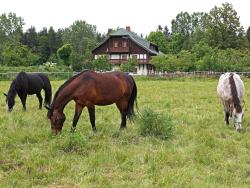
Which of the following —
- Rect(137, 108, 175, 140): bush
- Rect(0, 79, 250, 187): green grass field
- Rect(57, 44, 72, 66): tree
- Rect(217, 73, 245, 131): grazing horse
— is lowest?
Rect(0, 79, 250, 187): green grass field

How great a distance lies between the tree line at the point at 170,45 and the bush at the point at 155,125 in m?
34.9

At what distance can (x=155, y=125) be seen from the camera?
880cm

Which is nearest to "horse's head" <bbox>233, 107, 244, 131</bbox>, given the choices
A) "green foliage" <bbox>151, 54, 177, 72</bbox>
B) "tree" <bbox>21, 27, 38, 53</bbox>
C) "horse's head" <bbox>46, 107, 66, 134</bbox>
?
"horse's head" <bbox>46, 107, 66, 134</bbox>

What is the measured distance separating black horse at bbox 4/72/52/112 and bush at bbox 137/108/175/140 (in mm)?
5492

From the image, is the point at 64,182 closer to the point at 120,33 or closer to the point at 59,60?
the point at 59,60

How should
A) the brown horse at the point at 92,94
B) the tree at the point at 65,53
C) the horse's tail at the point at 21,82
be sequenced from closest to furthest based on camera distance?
the brown horse at the point at 92,94 → the horse's tail at the point at 21,82 → the tree at the point at 65,53

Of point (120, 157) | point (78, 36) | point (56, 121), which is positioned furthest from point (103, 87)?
point (78, 36)

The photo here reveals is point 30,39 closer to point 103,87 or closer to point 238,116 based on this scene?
point 103,87

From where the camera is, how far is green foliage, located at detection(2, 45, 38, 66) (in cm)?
4944

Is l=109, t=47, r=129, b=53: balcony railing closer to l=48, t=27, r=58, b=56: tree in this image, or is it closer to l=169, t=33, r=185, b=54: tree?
l=48, t=27, r=58, b=56: tree

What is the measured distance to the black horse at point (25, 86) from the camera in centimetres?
1262

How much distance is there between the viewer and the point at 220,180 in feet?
19.2

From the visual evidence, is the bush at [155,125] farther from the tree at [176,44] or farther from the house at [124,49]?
the tree at [176,44]

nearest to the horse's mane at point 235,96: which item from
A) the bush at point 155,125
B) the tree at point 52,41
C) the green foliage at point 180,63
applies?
the bush at point 155,125
